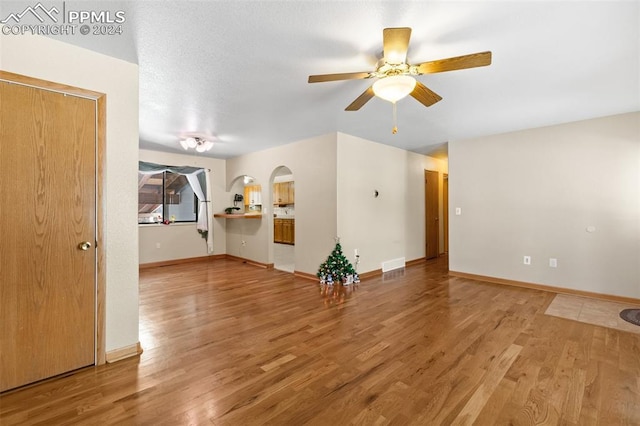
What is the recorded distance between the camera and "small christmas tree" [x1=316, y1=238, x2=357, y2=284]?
14.7 ft

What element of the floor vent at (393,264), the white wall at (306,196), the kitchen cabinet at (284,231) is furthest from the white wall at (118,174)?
the kitchen cabinet at (284,231)

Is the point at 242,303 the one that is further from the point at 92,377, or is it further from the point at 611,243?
the point at 611,243

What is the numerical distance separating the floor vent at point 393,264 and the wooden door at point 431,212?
1178 mm

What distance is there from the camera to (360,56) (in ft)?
7.41

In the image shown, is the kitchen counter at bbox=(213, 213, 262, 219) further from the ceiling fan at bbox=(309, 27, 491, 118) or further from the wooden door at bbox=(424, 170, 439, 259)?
the ceiling fan at bbox=(309, 27, 491, 118)

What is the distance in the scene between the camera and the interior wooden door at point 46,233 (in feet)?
6.13

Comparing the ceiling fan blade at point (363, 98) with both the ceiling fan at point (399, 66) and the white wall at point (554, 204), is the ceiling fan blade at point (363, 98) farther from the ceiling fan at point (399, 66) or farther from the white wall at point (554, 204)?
the white wall at point (554, 204)

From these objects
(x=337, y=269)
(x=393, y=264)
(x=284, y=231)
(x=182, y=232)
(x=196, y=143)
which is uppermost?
(x=196, y=143)

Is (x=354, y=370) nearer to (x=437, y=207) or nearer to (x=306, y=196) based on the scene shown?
(x=306, y=196)

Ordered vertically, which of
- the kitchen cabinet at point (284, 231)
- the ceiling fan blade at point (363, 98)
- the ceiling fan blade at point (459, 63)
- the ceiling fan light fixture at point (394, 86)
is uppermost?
the ceiling fan blade at point (363, 98)

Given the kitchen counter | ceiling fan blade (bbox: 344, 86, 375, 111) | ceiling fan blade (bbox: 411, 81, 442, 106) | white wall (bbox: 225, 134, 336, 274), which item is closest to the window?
the kitchen counter

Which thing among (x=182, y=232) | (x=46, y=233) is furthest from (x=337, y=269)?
(x=182, y=232)

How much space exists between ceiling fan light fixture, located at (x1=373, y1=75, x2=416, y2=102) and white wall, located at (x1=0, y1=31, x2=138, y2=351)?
2.08 m

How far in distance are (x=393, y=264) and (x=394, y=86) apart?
13.6 feet
